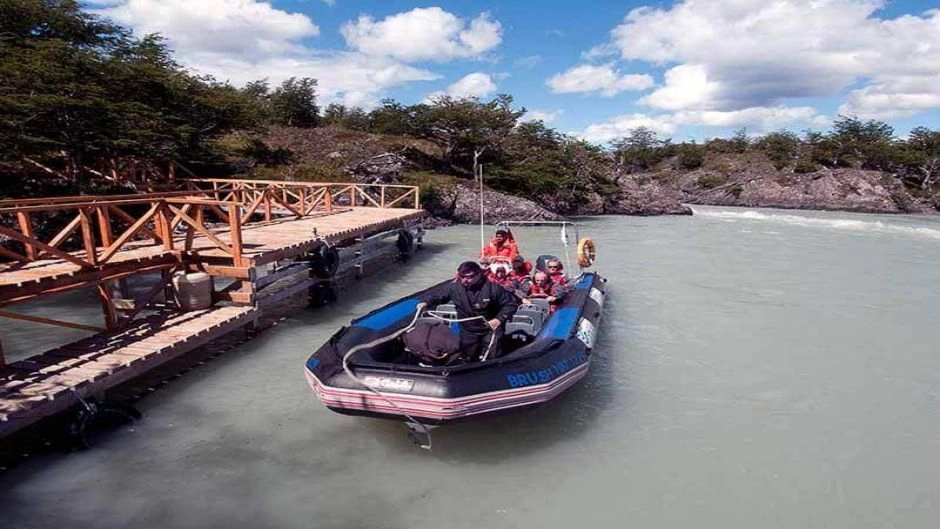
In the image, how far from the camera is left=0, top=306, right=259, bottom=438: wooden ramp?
498cm

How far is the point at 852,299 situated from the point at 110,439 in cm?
1419

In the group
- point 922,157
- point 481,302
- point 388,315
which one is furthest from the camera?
point 922,157

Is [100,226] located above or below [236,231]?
above

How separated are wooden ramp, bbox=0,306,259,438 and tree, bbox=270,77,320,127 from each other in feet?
100

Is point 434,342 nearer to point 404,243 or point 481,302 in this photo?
point 481,302

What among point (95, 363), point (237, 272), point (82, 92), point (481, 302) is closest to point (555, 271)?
point (481, 302)

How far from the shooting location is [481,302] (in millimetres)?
6117

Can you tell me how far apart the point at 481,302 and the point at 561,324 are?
137 cm

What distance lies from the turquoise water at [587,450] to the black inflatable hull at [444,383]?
17.8 inches

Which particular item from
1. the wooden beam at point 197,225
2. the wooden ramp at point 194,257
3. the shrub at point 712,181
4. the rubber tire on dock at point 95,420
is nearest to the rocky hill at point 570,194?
the shrub at point 712,181

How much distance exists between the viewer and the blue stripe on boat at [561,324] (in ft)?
21.5

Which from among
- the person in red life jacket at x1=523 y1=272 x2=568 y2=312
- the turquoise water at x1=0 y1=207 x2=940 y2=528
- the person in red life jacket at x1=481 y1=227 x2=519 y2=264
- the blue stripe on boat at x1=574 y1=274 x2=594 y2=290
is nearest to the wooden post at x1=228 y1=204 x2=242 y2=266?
the turquoise water at x1=0 y1=207 x2=940 y2=528

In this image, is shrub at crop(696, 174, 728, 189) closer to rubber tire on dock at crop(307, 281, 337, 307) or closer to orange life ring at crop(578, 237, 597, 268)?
orange life ring at crop(578, 237, 597, 268)

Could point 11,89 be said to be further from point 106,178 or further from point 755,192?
point 755,192
